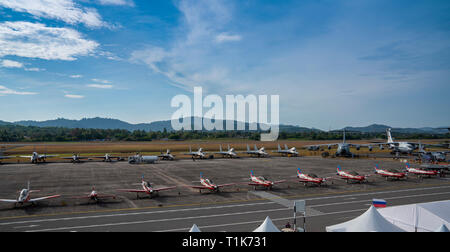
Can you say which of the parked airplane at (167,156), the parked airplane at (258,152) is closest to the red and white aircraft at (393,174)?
the parked airplane at (258,152)

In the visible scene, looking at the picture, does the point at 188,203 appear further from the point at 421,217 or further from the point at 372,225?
the point at 421,217

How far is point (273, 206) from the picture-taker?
25812 mm

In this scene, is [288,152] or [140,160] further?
[288,152]

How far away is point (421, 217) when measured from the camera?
49.6 feet

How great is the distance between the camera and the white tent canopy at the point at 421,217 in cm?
1458

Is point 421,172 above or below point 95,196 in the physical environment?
above

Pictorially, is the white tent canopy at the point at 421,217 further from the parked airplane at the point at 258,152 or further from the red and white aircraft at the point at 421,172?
the parked airplane at the point at 258,152

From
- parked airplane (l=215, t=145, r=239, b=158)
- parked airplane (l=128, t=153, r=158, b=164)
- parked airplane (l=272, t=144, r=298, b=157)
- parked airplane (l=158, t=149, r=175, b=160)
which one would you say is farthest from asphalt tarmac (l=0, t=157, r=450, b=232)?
parked airplane (l=272, t=144, r=298, b=157)

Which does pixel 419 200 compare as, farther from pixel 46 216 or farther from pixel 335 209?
pixel 46 216

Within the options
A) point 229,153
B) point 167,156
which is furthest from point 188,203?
point 229,153
